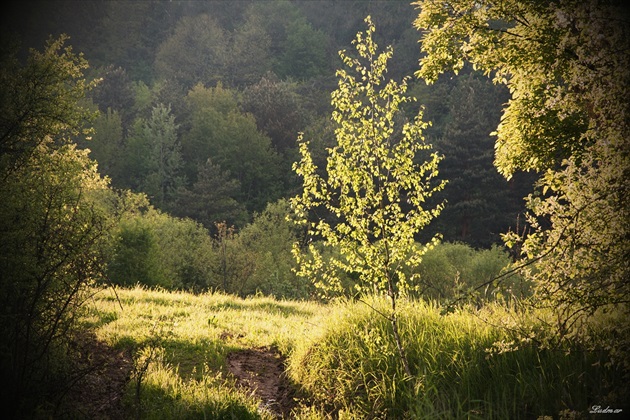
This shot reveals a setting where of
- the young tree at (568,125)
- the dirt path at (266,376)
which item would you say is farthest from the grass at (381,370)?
the young tree at (568,125)

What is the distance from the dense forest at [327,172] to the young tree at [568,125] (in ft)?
0.11

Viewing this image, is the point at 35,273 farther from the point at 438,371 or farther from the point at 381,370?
the point at 438,371

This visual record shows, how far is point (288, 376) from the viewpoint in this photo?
8086 millimetres

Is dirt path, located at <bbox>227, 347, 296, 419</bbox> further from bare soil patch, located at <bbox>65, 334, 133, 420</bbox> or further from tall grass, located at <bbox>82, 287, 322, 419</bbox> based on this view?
bare soil patch, located at <bbox>65, 334, 133, 420</bbox>

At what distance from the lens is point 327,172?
504 inches

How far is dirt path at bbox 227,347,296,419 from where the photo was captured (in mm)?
7258

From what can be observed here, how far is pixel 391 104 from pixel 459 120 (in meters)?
34.9

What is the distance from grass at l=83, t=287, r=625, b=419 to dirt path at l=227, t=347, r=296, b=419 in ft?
0.67

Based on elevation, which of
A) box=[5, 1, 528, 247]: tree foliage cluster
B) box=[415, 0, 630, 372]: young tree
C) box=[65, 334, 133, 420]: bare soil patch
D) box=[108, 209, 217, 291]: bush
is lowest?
box=[65, 334, 133, 420]: bare soil patch

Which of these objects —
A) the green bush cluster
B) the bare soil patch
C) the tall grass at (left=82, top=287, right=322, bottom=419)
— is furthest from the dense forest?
the tall grass at (left=82, top=287, right=322, bottom=419)

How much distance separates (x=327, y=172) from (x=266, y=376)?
6138mm

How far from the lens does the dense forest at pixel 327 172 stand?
523cm

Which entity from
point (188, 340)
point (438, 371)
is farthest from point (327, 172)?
point (438, 371)

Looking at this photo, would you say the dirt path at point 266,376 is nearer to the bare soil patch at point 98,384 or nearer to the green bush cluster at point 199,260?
the bare soil patch at point 98,384
